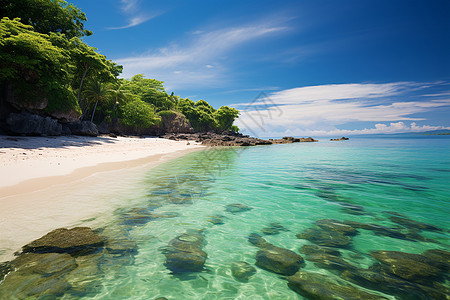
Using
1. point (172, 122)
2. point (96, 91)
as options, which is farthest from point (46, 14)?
point (172, 122)

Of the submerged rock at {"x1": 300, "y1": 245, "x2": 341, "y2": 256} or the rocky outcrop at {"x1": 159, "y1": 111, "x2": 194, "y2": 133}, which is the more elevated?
the rocky outcrop at {"x1": 159, "y1": 111, "x2": 194, "y2": 133}

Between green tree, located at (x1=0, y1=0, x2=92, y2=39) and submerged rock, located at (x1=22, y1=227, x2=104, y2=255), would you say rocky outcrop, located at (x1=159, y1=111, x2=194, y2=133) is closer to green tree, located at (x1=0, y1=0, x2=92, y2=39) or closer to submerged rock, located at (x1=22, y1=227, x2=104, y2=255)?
green tree, located at (x1=0, y1=0, x2=92, y2=39)

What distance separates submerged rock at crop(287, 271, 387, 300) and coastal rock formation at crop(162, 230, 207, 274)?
1520mm

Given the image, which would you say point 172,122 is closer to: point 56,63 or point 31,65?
point 56,63

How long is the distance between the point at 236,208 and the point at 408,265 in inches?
157

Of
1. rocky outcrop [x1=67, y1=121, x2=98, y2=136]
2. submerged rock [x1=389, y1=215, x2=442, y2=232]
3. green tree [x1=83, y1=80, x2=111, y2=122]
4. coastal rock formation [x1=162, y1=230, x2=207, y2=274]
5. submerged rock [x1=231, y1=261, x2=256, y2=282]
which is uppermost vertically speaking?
green tree [x1=83, y1=80, x2=111, y2=122]

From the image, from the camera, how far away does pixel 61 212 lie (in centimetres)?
525

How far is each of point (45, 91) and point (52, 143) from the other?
23.3ft

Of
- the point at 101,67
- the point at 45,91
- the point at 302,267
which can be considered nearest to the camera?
the point at 302,267

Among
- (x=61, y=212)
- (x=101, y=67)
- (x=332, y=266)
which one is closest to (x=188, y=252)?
(x=332, y=266)

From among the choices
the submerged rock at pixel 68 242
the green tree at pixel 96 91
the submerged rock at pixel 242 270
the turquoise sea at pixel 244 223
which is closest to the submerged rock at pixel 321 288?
the turquoise sea at pixel 244 223

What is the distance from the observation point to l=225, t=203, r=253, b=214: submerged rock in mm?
6051

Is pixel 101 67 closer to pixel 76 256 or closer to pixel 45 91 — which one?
pixel 45 91

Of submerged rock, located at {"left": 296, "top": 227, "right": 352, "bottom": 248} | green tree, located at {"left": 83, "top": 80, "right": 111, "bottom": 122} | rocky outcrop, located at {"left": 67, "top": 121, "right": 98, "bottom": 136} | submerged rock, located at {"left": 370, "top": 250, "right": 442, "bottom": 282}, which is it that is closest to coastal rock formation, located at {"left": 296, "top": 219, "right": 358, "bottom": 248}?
submerged rock, located at {"left": 296, "top": 227, "right": 352, "bottom": 248}
